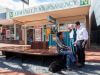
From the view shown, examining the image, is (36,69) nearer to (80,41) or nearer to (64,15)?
(80,41)

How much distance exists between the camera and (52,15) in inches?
616

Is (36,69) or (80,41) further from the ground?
(80,41)

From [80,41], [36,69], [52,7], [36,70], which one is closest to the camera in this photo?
[80,41]

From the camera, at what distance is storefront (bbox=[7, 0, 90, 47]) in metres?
13.1

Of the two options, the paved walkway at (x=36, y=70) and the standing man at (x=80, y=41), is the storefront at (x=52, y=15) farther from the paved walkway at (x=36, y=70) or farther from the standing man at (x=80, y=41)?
the paved walkway at (x=36, y=70)

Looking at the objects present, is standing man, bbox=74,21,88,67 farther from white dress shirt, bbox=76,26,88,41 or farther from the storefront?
the storefront

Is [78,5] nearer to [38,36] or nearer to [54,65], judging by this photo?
[54,65]

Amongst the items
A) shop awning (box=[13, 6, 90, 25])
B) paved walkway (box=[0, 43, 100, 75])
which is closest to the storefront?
shop awning (box=[13, 6, 90, 25])

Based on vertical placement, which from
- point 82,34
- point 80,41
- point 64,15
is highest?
point 64,15

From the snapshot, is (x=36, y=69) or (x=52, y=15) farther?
(x=52, y=15)

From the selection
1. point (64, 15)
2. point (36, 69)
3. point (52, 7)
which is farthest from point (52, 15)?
point (36, 69)

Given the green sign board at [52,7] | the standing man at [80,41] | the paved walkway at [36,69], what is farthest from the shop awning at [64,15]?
the paved walkway at [36,69]

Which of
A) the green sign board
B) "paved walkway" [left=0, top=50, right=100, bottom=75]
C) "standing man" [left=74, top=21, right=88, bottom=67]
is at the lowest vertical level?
"paved walkway" [left=0, top=50, right=100, bottom=75]

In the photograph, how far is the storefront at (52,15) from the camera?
13148mm
